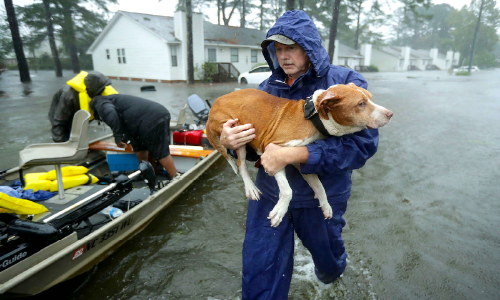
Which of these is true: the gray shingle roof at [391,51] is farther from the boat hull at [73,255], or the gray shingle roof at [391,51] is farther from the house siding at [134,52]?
the boat hull at [73,255]

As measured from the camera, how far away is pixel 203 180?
6.94m

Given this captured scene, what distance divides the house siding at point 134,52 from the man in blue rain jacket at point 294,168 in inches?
1014

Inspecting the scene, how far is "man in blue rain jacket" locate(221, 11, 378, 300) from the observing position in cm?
211

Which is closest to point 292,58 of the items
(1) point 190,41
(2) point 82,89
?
(2) point 82,89

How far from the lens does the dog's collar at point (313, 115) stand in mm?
2105

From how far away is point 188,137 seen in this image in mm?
7668

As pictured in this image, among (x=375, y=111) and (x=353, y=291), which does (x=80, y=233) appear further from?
(x=375, y=111)

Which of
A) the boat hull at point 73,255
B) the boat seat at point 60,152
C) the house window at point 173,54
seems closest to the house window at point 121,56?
the house window at point 173,54

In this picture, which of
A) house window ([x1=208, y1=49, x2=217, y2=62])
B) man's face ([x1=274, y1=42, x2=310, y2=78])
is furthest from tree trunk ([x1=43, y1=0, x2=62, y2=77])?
man's face ([x1=274, y1=42, x2=310, y2=78])

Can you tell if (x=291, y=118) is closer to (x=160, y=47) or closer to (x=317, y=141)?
(x=317, y=141)

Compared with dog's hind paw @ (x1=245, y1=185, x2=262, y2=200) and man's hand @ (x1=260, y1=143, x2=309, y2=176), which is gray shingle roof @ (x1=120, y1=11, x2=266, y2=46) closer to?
dog's hind paw @ (x1=245, y1=185, x2=262, y2=200)

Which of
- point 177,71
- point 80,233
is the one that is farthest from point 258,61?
point 80,233

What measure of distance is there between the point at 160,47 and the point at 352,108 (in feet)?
88.9

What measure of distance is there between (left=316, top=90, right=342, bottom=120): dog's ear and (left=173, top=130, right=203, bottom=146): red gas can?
581cm
